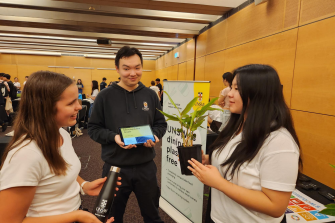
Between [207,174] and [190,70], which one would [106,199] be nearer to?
[207,174]

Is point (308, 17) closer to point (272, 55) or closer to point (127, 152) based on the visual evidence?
point (272, 55)

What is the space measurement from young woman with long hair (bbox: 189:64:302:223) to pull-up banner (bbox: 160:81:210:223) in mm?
924

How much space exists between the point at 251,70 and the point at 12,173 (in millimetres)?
1039

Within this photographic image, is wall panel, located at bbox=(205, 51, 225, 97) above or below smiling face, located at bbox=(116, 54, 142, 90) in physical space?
above

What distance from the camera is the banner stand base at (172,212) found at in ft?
6.99

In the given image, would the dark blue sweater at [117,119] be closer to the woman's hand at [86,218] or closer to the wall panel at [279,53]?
the woman's hand at [86,218]

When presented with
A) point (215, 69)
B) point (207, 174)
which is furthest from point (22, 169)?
point (215, 69)

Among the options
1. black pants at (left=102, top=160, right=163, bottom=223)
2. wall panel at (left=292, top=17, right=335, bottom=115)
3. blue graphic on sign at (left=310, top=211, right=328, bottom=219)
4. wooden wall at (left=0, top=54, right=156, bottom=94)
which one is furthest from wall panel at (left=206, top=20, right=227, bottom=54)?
wooden wall at (left=0, top=54, right=156, bottom=94)

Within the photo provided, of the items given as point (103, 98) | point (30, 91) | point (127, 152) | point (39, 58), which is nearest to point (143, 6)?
point (103, 98)

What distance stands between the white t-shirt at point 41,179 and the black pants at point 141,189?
1.73ft

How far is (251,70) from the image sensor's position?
912 mm

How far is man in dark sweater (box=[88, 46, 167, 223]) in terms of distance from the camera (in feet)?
4.72

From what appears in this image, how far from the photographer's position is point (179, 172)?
7.18 feet

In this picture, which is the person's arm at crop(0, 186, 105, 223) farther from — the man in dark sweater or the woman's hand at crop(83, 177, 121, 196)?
the man in dark sweater
